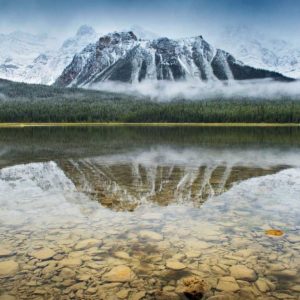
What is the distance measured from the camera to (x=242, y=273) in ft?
35.2

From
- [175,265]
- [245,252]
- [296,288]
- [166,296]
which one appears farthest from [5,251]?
[296,288]

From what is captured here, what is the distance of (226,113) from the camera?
17275cm

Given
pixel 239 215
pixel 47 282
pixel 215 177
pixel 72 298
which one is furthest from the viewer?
pixel 215 177

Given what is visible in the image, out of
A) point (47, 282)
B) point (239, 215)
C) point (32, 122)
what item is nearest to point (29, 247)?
point (47, 282)

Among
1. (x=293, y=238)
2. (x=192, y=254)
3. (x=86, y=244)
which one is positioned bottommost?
(x=86, y=244)

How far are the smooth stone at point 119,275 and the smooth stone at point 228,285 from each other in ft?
7.65

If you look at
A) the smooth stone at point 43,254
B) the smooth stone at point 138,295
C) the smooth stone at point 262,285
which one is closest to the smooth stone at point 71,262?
the smooth stone at point 43,254

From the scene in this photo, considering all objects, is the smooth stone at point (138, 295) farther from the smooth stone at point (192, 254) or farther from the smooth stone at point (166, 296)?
the smooth stone at point (192, 254)

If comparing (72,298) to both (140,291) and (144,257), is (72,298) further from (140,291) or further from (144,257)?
(144,257)

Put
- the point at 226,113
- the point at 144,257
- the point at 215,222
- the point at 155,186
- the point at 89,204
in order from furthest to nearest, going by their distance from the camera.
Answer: the point at 226,113 → the point at 155,186 → the point at 89,204 → the point at 215,222 → the point at 144,257

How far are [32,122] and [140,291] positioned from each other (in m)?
180

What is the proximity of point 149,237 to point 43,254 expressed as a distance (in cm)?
366

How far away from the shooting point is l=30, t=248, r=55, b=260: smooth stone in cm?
1177

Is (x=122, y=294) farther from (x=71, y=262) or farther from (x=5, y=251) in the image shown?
(x=5, y=251)
